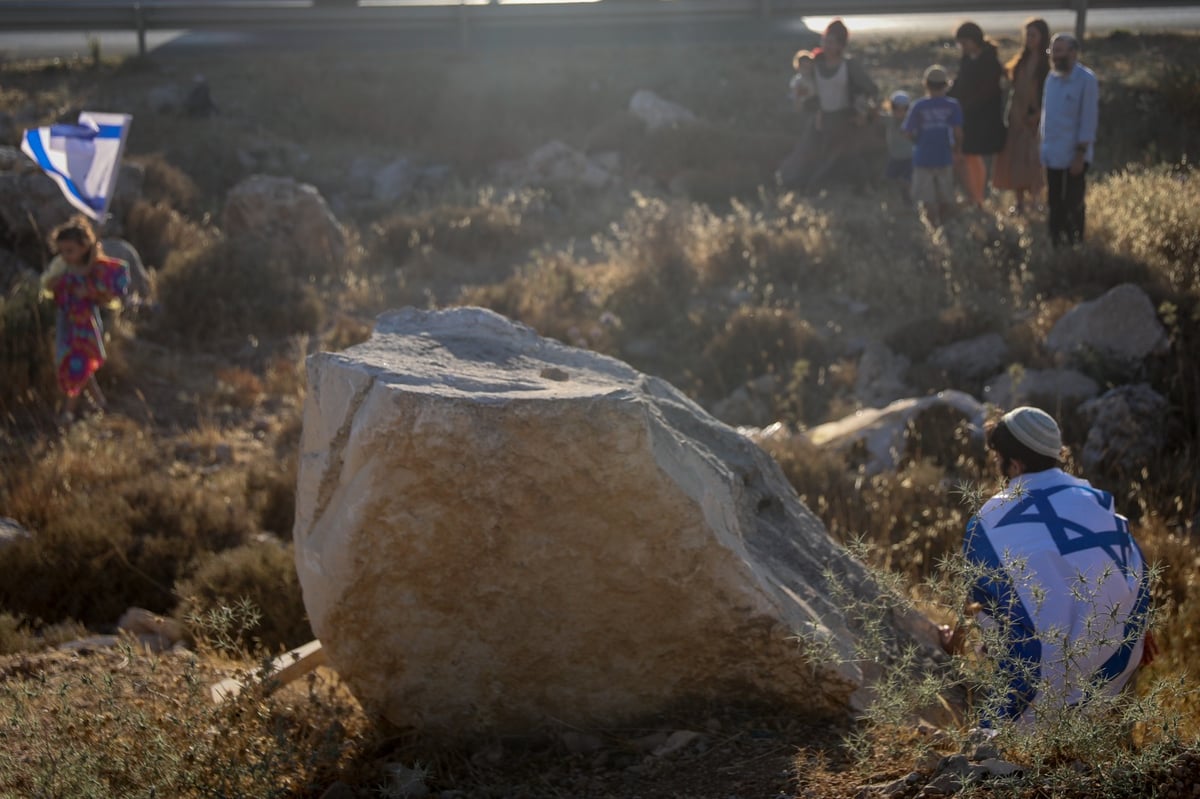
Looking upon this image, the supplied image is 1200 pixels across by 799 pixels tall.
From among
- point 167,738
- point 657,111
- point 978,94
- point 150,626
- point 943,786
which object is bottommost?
point 150,626

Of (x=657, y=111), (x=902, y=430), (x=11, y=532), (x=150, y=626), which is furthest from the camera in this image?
(x=657, y=111)

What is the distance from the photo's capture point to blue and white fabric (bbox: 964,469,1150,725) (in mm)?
3096

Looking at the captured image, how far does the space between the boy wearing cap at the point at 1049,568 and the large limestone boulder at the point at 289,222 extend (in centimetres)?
780

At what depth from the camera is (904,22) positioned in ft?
61.8

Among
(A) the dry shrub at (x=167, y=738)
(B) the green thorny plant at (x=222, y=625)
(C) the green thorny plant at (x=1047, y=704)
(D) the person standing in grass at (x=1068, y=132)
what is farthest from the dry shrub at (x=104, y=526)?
(D) the person standing in grass at (x=1068, y=132)

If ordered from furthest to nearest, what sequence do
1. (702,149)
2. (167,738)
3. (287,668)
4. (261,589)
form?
(702,149) → (261,589) → (287,668) → (167,738)

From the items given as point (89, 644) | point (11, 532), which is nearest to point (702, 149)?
point (11, 532)

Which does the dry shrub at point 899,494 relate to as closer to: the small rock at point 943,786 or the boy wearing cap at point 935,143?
the small rock at point 943,786

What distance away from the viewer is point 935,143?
9.77m

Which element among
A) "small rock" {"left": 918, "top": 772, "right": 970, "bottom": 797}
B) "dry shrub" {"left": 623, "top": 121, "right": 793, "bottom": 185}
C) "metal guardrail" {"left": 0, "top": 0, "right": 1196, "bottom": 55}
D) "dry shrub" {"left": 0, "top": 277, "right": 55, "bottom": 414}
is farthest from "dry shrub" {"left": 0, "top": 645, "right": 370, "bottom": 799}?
"metal guardrail" {"left": 0, "top": 0, "right": 1196, "bottom": 55}

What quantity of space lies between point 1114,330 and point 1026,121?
3.13 metres

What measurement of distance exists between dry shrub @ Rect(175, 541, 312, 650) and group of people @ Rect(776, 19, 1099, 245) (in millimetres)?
6031

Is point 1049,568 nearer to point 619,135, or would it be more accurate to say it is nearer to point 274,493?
point 274,493

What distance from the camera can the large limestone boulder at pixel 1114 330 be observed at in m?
7.03
